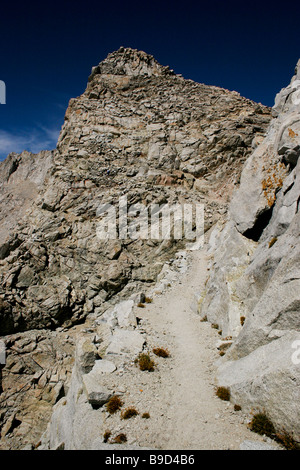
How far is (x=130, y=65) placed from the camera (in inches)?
2328

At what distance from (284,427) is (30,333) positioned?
28448mm

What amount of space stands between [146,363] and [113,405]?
10.2ft

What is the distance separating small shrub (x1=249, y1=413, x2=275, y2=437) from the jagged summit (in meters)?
68.8

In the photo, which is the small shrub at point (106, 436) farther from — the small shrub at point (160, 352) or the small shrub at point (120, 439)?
the small shrub at point (160, 352)

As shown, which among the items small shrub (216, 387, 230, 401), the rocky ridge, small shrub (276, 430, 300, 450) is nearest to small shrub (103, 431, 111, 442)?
small shrub (216, 387, 230, 401)

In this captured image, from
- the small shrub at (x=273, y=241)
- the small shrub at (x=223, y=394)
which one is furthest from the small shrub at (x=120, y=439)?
the small shrub at (x=273, y=241)

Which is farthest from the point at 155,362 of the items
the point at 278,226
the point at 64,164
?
the point at 64,164

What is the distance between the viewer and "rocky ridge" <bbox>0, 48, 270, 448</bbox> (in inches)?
1056

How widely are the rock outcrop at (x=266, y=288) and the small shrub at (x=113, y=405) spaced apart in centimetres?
501

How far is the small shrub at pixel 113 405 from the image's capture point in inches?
410

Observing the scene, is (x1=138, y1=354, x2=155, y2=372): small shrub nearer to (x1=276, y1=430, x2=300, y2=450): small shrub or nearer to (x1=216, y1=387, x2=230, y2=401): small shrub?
(x1=216, y1=387, x2=230, y2=401): small shrub

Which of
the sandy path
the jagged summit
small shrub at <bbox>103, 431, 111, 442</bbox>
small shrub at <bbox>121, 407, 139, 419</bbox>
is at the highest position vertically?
the jagged summit

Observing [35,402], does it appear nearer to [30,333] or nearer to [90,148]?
[30,333]

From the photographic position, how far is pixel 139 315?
20.4 meters
